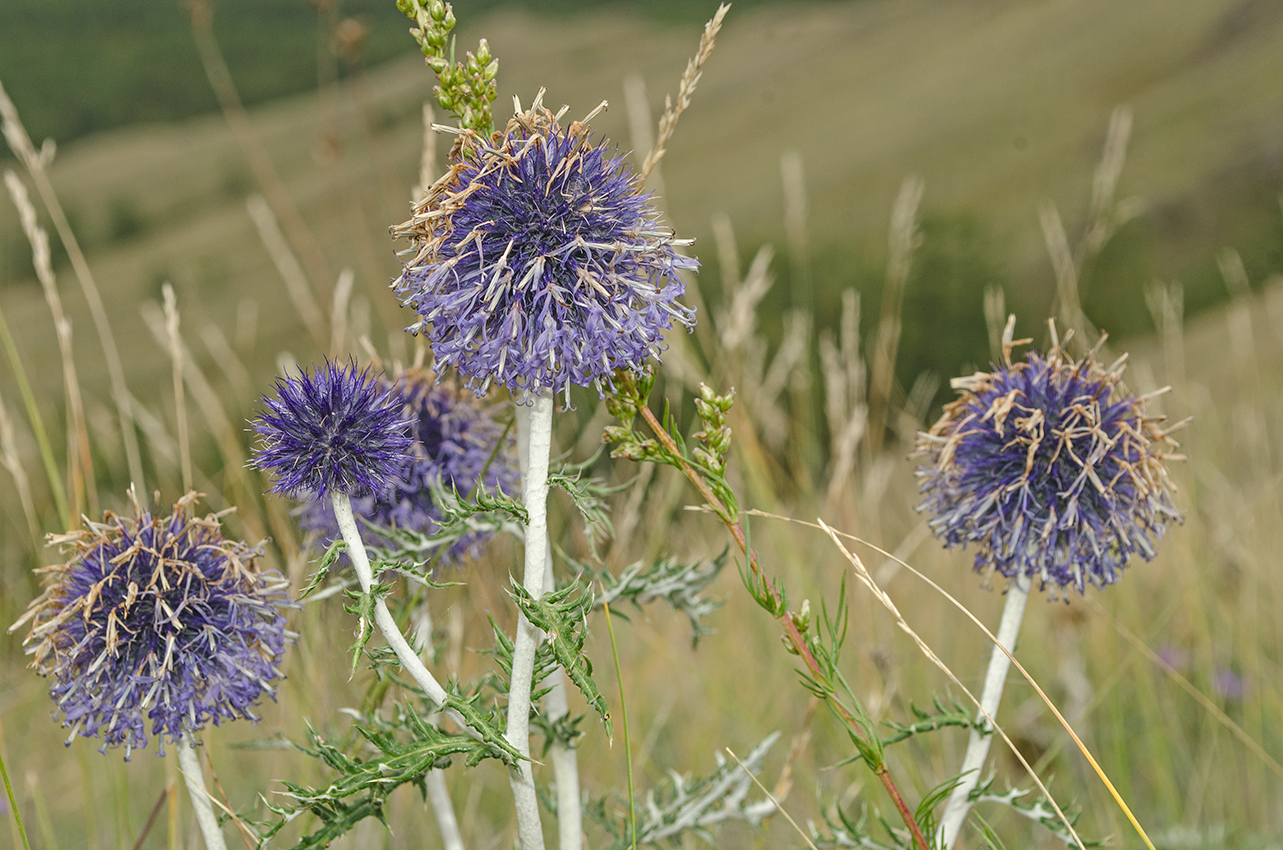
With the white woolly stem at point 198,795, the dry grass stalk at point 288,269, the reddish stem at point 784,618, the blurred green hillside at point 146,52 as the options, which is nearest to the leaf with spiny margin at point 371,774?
the white woolly stem at point 198,795

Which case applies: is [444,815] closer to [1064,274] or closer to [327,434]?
[327,434]

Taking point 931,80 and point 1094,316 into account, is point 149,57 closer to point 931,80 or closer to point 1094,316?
point 931,80

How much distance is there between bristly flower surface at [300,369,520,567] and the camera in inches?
104

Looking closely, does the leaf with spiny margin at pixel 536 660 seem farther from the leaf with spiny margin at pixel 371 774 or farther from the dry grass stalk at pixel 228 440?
the dry grass stalk at pixel 228 440

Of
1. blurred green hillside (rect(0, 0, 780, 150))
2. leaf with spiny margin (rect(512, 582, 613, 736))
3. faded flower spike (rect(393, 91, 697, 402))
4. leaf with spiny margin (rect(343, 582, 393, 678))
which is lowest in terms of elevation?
leaf with spiny margin (rect(512, 582, 613, 736))

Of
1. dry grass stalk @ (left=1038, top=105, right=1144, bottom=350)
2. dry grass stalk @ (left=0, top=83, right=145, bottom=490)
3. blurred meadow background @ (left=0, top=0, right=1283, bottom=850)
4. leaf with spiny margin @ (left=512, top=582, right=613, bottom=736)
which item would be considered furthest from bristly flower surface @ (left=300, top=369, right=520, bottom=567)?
dry grass stalk @ (left=1038, top=105, right=1144, bottom=350)

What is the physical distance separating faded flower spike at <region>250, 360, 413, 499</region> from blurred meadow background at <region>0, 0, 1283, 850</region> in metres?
0.49

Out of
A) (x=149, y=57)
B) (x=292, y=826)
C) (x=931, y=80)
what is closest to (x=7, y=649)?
(x=292, y=826)

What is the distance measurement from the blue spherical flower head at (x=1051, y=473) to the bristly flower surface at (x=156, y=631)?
1.55m

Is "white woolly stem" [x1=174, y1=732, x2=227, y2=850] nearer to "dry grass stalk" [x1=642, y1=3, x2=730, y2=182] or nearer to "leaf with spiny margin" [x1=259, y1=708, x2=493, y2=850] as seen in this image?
"leaf with spiny margin" [x1=259, y1=708, x2=493, y2=850]

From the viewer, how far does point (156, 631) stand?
199 cm

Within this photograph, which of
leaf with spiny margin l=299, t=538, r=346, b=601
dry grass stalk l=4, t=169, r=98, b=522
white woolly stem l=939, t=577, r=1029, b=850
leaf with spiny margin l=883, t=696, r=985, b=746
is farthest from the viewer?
dry grass stalk l=4, t=169, r=98, b=522

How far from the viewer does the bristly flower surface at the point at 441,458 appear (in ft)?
8.69

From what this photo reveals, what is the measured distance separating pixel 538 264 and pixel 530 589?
0.58 metres
